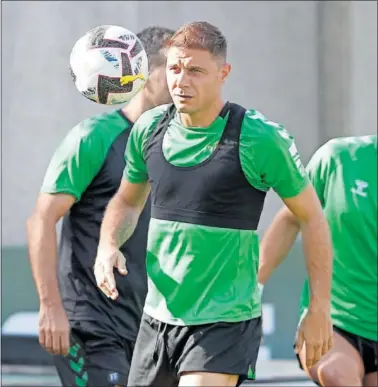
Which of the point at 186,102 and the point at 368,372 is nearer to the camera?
the point at 186,102

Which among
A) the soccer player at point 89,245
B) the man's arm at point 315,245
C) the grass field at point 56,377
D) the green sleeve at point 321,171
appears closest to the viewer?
the man's arm at point 315,245

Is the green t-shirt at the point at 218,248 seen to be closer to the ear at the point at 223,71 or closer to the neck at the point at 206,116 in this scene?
the neck at the point at 206,116

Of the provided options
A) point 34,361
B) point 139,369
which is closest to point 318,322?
point 139,369

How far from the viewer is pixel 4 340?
853 centimetres

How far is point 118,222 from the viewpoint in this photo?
14.1ft

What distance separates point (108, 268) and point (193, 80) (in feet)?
2.45

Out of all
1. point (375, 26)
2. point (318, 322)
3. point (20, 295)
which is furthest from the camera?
point (375, 26)

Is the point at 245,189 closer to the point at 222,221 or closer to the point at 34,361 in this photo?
the point at 222,221

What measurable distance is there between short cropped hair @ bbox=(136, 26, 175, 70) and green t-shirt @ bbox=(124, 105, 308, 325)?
896 mm

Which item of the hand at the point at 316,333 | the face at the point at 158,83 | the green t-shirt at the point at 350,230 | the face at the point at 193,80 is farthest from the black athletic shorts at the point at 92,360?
the face at the point at 193,80

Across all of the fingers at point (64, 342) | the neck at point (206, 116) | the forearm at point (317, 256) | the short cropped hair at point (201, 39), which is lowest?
the fingers at point (64, 342)

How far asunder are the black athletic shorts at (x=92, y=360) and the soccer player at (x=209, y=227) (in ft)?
2.06

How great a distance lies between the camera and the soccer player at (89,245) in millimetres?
4555

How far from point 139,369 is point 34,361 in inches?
182
